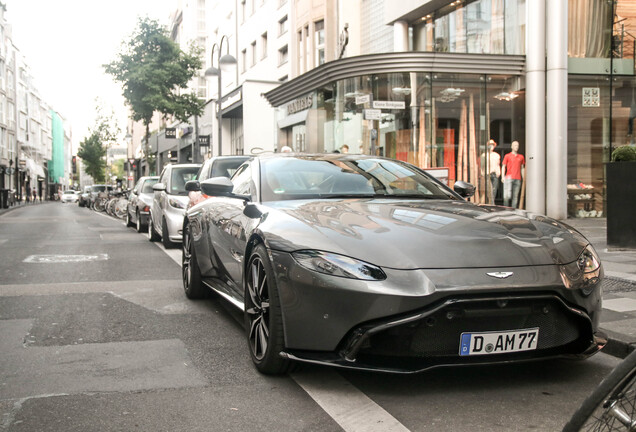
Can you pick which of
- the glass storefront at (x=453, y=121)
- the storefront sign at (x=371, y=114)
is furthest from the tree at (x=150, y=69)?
Result: the storefront sign at (x=371, y=114)

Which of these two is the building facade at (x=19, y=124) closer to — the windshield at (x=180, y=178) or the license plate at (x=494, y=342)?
the windshield at (x=180, y=178)

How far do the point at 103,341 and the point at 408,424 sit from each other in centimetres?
263

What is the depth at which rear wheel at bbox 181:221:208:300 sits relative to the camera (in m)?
6.46

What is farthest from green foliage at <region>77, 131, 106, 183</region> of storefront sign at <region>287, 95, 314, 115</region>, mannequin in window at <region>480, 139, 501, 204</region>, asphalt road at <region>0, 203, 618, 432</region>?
asphalt road at <region>0, 203, 618, 432</region>

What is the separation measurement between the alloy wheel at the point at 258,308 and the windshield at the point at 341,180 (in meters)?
0.72

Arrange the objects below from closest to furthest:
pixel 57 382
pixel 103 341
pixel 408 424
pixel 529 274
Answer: pixel 408 424 → pixel 529 274 → pixel 57 382 → pixel 103 341

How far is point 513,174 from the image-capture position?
→ 1711 centimetres

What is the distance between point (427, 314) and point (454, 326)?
0.16 metres

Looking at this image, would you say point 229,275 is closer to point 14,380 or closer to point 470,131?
point 14,380

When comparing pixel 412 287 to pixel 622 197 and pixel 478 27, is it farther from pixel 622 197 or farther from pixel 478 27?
pixel 478 27

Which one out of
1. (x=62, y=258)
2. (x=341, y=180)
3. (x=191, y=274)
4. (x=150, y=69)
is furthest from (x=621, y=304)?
(x=150, y=69)

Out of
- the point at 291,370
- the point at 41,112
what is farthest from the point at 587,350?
the point at 41,112

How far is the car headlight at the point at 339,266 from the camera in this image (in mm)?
3338

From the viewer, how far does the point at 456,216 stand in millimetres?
4043
